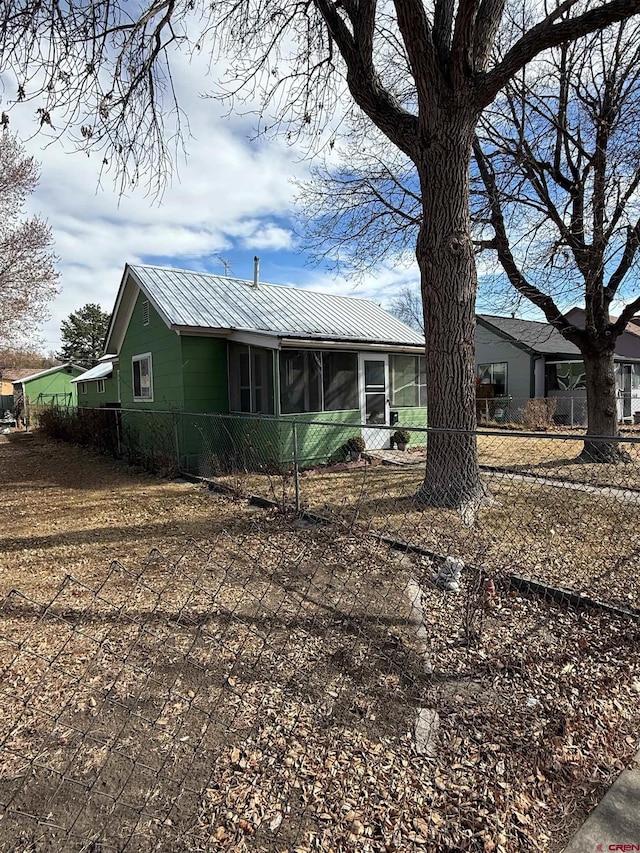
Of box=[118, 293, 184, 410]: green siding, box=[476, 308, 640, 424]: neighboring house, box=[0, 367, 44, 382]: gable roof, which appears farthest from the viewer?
box=[0, 367, 44, 382]: gable roof

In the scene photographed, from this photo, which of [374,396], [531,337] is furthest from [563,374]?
[374,396]

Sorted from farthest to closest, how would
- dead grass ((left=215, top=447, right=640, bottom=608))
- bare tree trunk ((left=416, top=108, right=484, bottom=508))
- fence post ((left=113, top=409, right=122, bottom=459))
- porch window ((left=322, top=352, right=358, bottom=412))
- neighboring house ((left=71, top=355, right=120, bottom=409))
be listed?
neighboring house ((left=71, top=355, right=120, bottom=409)) < fence post ((left=113, top=409, right=122, bottom=459)) < porch window ((left=322, top=352, right=358, bottom=412)) < bare tree trunk ((left=416, top=108, right=484, bottom=508)) < dead grass ((left=215, top=447, right=640, bottom=608))

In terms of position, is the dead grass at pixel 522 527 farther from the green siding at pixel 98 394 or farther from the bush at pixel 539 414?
the green siding at pixel 98 394

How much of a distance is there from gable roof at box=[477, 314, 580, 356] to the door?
9786 millimetres

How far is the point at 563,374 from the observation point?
2180 centimetres

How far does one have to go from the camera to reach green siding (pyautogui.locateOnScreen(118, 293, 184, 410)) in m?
10.4

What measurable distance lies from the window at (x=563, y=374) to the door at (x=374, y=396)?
13405mm

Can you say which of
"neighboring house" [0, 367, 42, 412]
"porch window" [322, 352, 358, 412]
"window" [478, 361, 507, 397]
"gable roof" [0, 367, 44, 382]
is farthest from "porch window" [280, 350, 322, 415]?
"gable roof" [0, 367, 44, 382]

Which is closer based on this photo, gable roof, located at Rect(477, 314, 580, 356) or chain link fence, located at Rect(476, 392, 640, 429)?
chain link fence, located at Rect(476, 392, 640, 429)

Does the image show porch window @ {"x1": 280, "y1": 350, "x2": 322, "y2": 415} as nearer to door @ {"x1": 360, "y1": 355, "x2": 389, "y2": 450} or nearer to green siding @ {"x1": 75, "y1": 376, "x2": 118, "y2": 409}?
door @ {"x1": 360, "y1": 355, "x2": 389, "y2": 450}

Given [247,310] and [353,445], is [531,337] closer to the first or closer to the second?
[353,445]

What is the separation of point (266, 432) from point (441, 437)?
4.01 meters

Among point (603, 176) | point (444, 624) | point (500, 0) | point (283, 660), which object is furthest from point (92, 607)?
point (603, 176)

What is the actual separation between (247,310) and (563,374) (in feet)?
55.0
